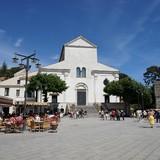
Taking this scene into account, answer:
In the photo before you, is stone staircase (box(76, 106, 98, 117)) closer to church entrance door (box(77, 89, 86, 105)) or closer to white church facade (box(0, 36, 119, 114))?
white church facade (box(0, 36, 119, 114))

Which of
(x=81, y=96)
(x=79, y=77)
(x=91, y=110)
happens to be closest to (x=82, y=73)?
(x=79, y=77)

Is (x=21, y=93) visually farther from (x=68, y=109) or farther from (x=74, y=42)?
(x=74, y=42)

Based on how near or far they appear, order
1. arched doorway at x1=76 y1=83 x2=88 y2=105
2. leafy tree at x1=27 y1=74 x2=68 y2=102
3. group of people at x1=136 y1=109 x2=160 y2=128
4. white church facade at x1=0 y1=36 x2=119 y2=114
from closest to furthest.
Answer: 1. group of people at x1=136 y1=109 x2=160 y2=128
2. leafy tree at x1=27 y1=74 x2=68 y2=102
3. white church facade at x1=0 y1=36 x2=119 y2=114
4. arched doorway at x1=76 y1=83 x2=88 y2=105

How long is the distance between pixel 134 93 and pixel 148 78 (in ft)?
151

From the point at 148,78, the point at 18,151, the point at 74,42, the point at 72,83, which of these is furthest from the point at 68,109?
the point at 148,78

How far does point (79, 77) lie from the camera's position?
49500 mm

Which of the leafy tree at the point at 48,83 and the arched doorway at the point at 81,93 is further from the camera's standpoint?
the arched doorway at the point at 81,93

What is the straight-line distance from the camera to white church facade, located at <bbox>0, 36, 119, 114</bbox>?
4712cm

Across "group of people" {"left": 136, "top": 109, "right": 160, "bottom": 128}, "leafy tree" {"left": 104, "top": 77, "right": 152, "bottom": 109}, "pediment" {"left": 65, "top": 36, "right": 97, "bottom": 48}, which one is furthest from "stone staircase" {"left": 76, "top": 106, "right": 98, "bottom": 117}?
"pediment" {"left": 65, "top": 36, "right": 97, "bottom": 48}

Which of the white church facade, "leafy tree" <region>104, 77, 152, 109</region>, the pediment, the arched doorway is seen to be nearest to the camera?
"leafy tree" <region>104, 77, 152, 109</region>

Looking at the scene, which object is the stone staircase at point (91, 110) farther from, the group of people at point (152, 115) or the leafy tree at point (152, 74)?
the leafy tree at point (152, 74)

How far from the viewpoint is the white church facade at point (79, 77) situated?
155ft

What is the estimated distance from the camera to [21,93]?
154 feet

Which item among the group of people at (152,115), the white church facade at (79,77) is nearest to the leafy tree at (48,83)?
the white church facade at (79,77)
